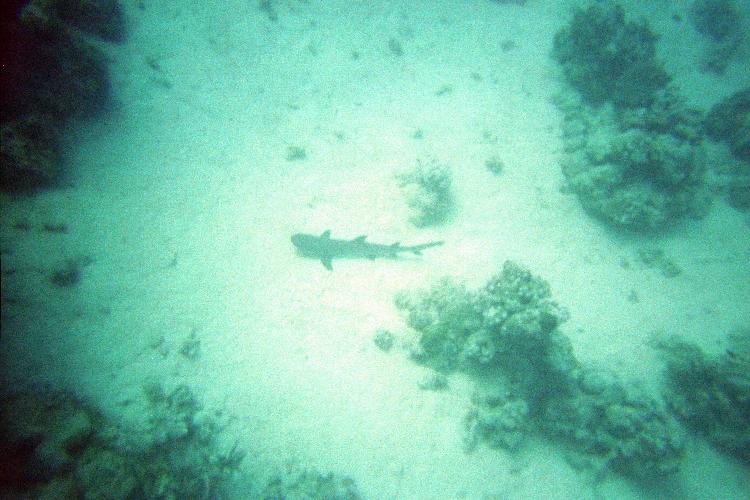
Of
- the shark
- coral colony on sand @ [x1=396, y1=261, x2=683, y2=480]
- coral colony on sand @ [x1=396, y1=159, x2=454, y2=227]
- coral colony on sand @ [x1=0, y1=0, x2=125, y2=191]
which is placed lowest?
coral colony on sand @ [x1=396, y1=261, x2=683, y2=480]

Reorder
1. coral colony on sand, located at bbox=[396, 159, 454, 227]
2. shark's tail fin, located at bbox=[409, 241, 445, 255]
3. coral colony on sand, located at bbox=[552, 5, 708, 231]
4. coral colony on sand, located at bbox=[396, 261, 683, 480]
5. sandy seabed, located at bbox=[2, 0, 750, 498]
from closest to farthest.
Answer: coral colony on sand, located at bbox=[396, 261, 683, 480] → sandy seabed, located at bbox=[2, 0, 750, 498] → shark's tail fin, located at bbox=[409, 241, 445, 255] → coral colony on sand, located at bbox=[396, 159, 454, 227] → coral colony on sand, located at bbox=[552, 5, 708, 231]

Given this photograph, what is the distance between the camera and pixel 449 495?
23.0 feet

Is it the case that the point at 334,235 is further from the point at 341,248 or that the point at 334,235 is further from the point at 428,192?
the point at 428,192

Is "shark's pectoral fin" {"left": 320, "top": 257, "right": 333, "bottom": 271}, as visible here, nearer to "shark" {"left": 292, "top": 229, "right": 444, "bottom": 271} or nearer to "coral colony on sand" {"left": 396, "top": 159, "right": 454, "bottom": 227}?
"shark" {"left": 292, "top": 229, "right": 444, "bottom": 271}

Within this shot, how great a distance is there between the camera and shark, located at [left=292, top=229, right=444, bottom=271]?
9.24m

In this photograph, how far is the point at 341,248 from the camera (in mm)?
9469

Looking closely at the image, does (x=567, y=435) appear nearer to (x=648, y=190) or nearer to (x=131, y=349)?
(x=648, y=190)

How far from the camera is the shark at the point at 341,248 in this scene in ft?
30.3

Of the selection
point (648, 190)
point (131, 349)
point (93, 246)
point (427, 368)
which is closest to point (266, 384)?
point (131, 349)

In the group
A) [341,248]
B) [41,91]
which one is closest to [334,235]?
[341,248]

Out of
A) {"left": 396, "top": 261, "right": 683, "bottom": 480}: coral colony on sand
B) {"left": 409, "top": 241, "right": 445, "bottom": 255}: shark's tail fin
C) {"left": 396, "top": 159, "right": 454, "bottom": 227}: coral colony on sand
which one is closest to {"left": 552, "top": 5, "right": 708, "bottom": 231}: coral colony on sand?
{"left": 396, "top": 159, "right": 454, "bottom": 227}: coral colony on sand

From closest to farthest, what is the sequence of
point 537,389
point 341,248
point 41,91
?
point 537,389
point 41,91
point 341,248

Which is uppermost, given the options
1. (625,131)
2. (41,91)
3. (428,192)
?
(625,131)

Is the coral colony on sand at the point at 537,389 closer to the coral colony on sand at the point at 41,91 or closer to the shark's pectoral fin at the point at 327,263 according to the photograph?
the shark's pectoral fin at the point at 327,263
